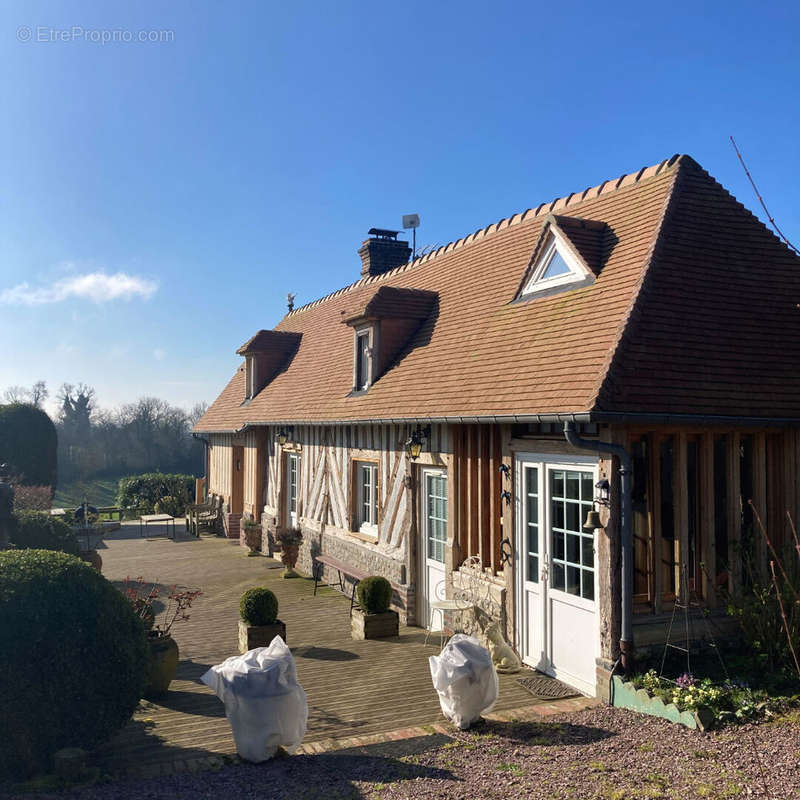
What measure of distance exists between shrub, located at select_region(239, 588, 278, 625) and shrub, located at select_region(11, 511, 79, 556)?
4.16 meters

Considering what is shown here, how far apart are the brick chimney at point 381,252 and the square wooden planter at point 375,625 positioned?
395 inches

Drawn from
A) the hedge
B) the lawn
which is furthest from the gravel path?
the lawn

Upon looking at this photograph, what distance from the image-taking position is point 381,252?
17328 mm

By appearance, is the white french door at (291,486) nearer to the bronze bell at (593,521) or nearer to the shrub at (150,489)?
the bronze bell at (593,521)

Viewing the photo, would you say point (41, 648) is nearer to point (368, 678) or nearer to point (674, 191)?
point (368, 678)

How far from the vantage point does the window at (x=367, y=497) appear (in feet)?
36.8

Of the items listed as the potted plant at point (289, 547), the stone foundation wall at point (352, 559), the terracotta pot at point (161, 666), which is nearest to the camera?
the terracotta pot at point (161, 666)

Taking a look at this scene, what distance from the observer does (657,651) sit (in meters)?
6.42

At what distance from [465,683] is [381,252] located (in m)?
13.0

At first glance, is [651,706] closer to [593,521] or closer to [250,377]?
[593,521]

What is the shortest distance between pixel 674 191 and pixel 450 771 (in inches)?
261

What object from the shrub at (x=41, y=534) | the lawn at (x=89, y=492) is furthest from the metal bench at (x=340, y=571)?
the lawn at (x=89, y=492)

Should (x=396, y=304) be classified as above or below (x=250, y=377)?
above

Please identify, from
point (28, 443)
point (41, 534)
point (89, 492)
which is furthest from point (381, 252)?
point (89, 492)
